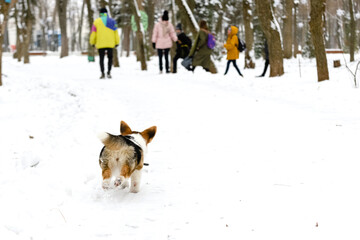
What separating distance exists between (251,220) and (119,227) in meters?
1.00

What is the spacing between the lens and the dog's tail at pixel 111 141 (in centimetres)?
327

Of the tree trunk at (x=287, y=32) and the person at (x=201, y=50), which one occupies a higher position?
the tree trunk at (x=287, y=32)

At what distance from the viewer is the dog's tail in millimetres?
3274

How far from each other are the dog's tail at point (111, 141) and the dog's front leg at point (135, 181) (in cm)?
43

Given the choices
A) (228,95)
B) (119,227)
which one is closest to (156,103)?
(228,95)

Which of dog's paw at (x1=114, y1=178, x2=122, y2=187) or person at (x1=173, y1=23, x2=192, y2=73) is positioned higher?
person at (x1=173, y1=23, x2=192, y2=73)

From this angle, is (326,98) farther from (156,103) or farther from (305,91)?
(156,103)

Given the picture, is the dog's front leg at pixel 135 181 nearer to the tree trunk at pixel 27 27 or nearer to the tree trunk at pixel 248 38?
the tree trunk at pixel 248 38

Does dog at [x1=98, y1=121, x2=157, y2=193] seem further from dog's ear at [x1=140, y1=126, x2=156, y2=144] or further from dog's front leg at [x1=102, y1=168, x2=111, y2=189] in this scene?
dog's ear at [x1=140, y1=126, x2=156, y2=144]

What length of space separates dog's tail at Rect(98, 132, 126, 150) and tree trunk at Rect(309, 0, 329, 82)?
25.8ft

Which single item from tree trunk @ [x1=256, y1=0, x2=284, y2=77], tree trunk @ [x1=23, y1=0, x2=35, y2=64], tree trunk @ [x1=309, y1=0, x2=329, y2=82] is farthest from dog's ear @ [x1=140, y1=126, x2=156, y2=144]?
tree trunk @ [x1=23, y1=0, x2=35, y2=64]

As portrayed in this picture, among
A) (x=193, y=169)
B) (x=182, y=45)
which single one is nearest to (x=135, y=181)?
(x=193, y=169)

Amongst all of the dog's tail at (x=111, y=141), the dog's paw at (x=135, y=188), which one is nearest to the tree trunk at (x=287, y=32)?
the dog's paw at (x=135, y=188)

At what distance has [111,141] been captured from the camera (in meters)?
3.34
